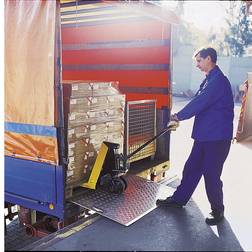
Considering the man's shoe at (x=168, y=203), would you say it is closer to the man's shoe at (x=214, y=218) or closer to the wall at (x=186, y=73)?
the man's shoe at (x=214, y=218)

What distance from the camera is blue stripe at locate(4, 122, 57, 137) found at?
3604 mm

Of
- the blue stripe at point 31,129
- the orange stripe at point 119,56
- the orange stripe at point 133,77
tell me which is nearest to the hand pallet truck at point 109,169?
the blue stripe at point 31,129

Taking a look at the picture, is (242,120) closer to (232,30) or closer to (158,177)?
(158,177)

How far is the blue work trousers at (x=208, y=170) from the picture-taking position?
151 inches

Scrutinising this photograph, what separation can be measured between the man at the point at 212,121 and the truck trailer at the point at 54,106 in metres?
0.98

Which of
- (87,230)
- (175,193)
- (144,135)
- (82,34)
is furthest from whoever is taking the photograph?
(82,34)

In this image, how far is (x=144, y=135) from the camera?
204 inches

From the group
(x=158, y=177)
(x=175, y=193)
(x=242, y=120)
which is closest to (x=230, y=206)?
(x=175, y=193)

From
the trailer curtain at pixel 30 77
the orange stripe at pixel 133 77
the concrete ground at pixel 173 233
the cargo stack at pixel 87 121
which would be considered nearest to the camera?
the concrete ground at pixel 173 233

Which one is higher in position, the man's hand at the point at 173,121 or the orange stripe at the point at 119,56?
the orange stripe at the point at 119,56

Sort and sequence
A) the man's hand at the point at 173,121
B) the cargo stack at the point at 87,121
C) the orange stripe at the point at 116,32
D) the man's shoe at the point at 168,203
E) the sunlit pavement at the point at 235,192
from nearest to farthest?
the sunlit pavement at the point at 235,192 → the cargo stack at the point at 87,121 → the man's hand at the point at 173,121 → the man's shoe at the point at 168,203 → the orange stripe at the point at 116,32

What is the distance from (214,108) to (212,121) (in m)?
0.14

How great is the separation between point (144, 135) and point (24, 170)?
1.93 meters

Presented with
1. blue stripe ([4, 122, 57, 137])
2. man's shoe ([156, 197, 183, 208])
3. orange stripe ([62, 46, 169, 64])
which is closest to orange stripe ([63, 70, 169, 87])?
orange stripe ([62, 46, 169, 64])
